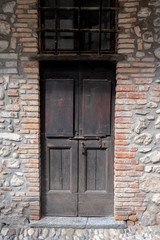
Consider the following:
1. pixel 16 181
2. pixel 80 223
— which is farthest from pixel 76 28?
pixel 80 223

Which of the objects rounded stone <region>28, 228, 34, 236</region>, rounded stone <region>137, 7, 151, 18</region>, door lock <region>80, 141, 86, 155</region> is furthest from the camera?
door lock <region>80, 141, 86, 155</region>

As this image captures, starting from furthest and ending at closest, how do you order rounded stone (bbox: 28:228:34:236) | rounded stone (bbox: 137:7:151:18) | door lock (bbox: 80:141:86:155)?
1. door lock (bbox: 80:141:86:155)
2. rounded stone (bbox: 28:228:34:236)
3. rounded stone (bbox: 137:7:151:18)

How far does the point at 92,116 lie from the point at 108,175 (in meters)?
0.88

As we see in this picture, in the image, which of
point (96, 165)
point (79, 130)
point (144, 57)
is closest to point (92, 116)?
point (79, 130)

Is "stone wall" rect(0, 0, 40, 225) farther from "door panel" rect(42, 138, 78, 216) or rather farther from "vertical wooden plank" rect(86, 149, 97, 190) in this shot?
"vertical wooden plank" rect(86, 149, 97, 190)

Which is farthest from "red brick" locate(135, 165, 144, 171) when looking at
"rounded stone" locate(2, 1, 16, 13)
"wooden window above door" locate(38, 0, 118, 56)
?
"rounded stone" locate(2, 1, 16, 13)

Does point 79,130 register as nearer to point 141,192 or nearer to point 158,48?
point 141,192

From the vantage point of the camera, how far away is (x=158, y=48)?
104 inches

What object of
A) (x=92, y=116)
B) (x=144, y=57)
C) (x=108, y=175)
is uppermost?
(x=144, y=57)

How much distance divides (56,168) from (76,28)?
6.55 ft

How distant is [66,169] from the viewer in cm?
296

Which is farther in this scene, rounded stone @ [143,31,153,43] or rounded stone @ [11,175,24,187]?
rounded stone @ [11,175,24,187]

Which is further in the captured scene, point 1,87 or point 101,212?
point 101,212

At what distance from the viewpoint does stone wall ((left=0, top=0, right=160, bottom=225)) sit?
2646mm
